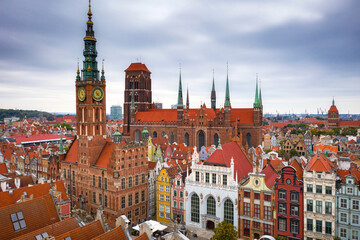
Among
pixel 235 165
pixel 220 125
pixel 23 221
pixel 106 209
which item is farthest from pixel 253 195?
pixel 220 125

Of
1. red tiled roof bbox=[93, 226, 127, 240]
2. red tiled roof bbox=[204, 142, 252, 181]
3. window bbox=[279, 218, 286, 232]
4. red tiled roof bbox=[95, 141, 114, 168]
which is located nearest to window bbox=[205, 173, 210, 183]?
red tiled roof bbox=[204, 142, 252, 181]

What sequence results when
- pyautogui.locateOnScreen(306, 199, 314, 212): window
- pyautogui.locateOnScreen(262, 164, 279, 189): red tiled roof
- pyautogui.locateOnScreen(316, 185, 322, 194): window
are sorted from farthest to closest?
pyautogui.locateOnScreen(262, 164, 279, 189): red tiled roof → pyautogui.locateOnScreen(306, 199, 314, 212): window → pyautogui.locateOnScreen(316, 185, 322, 194): window

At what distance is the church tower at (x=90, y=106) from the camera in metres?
59.6

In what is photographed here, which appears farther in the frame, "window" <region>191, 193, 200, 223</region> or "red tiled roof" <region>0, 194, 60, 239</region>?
"window" <region>191, 193, 200, 223</region>

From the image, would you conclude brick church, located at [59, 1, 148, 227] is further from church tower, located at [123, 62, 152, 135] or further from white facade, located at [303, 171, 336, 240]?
church tower, located at [123, 62, 152, 135]

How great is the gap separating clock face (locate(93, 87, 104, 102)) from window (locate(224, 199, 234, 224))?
35.2 meters

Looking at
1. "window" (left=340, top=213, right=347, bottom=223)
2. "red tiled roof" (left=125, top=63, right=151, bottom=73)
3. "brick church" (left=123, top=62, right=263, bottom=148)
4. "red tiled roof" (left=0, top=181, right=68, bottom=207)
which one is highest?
"red tiled roof" (left=125, top=63, right=151, bottom=73)

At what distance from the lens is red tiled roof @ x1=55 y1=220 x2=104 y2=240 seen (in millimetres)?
25905

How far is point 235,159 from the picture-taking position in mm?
54875

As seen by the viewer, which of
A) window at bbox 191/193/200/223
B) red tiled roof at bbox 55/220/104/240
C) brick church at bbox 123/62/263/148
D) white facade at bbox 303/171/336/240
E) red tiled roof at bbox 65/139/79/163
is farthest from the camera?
brick church at bbox 123/62/263/148

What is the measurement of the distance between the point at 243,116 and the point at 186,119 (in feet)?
74.5

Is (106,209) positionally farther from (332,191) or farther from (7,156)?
(7,156)

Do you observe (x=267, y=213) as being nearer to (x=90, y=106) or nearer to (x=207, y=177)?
(x=207, y=177)

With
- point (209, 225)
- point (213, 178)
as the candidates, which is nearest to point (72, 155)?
point (213, 178)
